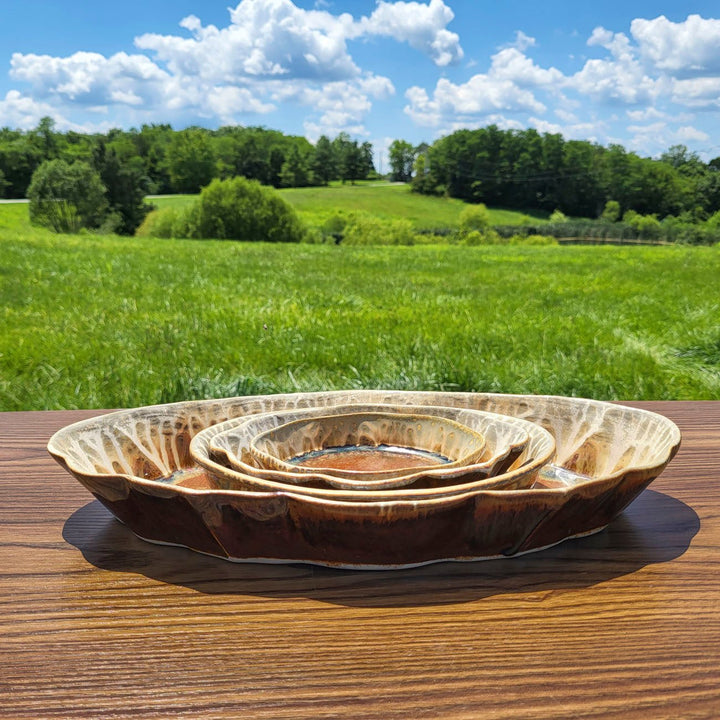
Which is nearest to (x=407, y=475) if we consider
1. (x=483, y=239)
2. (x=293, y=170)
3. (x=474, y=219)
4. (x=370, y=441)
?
(x=370, y=441)

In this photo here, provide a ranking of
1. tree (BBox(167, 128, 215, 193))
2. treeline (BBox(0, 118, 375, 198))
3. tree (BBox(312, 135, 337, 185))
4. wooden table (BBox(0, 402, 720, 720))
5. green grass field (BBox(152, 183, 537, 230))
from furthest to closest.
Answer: tree (BBox(312, 135, 337, 185)), tree (BBox(167, 128, 215, 193)), treeline (BBox(0, 118, 375, 198)), green grass field (BBox(152, 183, 537, 230)), wooden table (BBox(0, 402, 720, 720))

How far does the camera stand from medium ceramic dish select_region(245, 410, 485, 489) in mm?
894

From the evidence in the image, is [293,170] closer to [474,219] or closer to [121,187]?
[121,187]

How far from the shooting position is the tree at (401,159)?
82000mm

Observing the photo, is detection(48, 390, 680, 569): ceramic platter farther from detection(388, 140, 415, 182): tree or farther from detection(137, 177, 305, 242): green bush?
detection(388, 140, 415, 182): tree

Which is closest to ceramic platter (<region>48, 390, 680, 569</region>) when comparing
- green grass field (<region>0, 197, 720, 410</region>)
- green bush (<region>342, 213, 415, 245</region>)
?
green grass field (<region>0, 197, 720, 410</region>)

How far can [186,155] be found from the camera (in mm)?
62219

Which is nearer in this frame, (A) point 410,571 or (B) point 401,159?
(A) point 410,571

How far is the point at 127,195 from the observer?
48844 mm

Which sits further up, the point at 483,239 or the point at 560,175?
the point at 560,175

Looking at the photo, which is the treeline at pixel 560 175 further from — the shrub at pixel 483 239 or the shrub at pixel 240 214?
the shrub at pixel 240 214

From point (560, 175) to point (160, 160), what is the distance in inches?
1481

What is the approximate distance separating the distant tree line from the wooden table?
4632 centimetres

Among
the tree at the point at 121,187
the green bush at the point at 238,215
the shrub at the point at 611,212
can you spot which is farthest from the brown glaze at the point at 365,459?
the shrub at the point at 611,212
